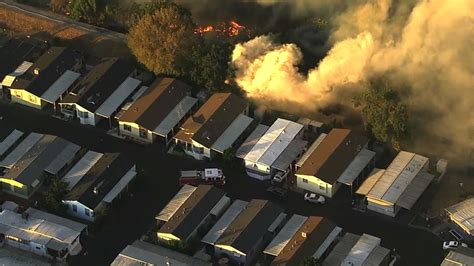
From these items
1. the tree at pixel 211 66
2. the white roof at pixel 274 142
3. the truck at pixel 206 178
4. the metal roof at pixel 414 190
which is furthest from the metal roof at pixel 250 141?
the metal roof at pixel 414 190

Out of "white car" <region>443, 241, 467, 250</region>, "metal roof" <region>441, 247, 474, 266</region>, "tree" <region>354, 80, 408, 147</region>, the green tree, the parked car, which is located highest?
"tree" <region>354, 80, 408, 147</region>

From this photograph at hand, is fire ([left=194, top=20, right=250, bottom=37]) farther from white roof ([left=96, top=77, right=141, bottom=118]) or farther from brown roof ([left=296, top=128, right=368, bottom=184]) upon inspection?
brown roof ([left=296, top=128, right=368, bottom=184])

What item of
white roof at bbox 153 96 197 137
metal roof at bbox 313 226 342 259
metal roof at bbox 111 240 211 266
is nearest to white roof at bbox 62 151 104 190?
white roof at bbox 153 96 197 137

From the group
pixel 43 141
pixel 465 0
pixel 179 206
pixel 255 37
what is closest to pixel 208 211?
pixel 179 206

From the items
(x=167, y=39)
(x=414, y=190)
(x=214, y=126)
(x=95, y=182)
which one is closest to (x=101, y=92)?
(x=167, y=39)

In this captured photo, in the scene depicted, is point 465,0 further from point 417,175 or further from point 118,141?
point 118,141

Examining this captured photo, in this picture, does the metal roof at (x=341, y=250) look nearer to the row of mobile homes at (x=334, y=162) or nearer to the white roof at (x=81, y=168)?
the row of mobile homes at (x=334, y=162)
